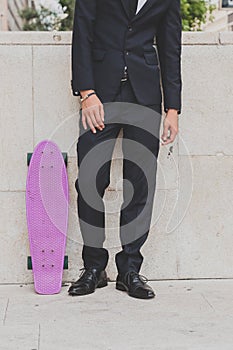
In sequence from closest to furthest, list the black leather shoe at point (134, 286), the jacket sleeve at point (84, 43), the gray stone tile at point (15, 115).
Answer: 1. the jacket sleeve at point (84, 43)
2. the black leather shoe at point (134, 286)
3. the gray stone tile at point (15, 115)

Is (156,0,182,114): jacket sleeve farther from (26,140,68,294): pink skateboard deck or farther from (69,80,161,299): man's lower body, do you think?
(26,140,68,294): pink skateboard deck

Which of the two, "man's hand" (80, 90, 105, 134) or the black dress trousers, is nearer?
→ "man's hand" (80, 90, 105, 134)

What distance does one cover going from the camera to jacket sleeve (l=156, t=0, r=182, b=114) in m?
4.80

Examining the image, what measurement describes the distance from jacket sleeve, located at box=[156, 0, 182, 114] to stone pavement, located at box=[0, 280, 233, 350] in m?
1.15

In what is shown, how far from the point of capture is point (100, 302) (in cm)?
467

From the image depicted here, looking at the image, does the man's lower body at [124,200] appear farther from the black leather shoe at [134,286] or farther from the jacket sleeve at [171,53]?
the jacket sleeve at [171,53]

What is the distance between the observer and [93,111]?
4664 millimetres

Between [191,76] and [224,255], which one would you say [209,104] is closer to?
[191,76]

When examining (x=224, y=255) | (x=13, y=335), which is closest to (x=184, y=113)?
(x=224, y=255)

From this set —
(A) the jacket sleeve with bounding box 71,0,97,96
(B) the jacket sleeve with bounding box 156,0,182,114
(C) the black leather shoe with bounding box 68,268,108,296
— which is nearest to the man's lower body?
(C) the black leather shoe with bounding box 68,268,108,296

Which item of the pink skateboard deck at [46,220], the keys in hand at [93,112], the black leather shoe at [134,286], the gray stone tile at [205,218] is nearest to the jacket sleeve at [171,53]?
the keys in hand at [93,112]

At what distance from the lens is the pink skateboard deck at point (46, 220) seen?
16.2 ft

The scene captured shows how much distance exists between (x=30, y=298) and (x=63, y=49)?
1547 millimetres

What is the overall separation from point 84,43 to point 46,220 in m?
1.09
